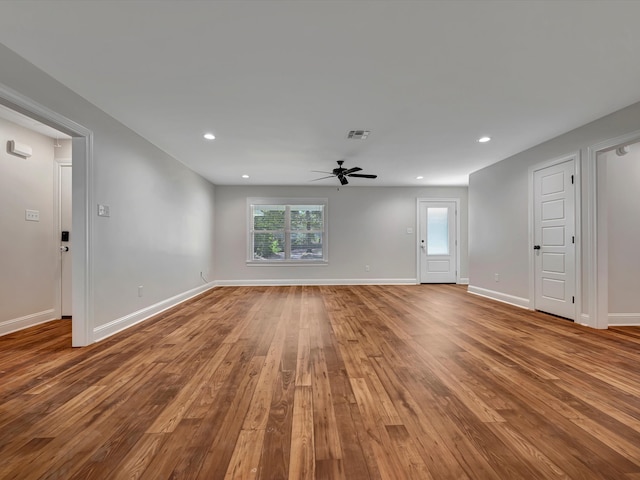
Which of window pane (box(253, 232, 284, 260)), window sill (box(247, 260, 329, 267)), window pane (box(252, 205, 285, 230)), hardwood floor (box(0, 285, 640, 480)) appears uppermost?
window pane (box(252, 205, 285, 230))

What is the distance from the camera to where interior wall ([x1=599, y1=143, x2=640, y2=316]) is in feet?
11.8

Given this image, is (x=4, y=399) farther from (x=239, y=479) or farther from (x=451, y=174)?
(x=451, y=174)

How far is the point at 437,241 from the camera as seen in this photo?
730 centimetres

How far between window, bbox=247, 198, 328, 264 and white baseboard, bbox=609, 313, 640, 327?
5.05 m

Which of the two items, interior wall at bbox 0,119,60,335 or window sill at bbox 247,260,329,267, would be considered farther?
window sill at bbox 247,260,329,267

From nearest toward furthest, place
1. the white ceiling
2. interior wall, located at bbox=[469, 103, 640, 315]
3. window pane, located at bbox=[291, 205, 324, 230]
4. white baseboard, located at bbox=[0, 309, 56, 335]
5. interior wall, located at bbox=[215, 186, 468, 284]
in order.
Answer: the white ceiling → white baseboard, located at bbox=[0, 309, 56, 335] → interior wall, located at bbox=[469, 103, 640, 315] → interior wall, located at bbox=[215, 186, 468, 284] → window pane, located at bbox=[291, 205, 324, 230]

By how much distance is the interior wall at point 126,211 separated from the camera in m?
2.54

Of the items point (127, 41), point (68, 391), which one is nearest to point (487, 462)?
point (68, 391)

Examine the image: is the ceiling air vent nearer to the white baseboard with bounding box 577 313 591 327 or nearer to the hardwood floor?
the hardwood floor

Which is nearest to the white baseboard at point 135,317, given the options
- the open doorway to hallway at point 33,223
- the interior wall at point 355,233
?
the open doorway to hallway at point 33,223

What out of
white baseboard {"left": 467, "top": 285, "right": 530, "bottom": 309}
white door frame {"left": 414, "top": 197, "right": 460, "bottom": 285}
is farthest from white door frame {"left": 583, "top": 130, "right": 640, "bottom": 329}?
white door frame {"left": 414, "top": 197, "right": 460, "bottom": 285}

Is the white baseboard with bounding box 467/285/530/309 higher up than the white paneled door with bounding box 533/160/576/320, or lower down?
lower down

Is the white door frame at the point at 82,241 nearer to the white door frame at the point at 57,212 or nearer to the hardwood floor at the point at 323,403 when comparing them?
the hardwood floor at the point at 323,403

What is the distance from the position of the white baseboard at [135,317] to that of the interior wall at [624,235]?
19.4 ft
